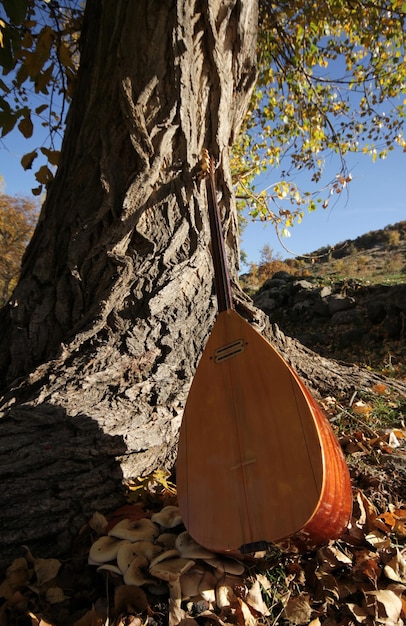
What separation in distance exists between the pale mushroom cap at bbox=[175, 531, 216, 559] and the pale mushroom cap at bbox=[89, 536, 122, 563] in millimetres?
178

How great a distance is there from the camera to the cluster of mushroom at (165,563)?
3.26 feet

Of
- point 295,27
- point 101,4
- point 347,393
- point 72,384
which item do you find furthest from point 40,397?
point 295,27

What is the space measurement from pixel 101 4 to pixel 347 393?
2.88 meters

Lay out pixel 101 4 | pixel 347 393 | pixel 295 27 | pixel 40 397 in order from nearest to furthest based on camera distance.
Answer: pixel 40 397
pixel 347 393
pixel 101 4
pixel 295 27

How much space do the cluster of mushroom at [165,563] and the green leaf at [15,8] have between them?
201cm

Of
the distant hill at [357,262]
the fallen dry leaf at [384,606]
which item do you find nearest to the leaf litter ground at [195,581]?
the fallen dry leaf at [384,606]

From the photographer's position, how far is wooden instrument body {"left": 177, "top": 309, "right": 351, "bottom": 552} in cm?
97

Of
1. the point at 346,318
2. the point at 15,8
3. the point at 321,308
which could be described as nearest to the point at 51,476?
the point at 15,8

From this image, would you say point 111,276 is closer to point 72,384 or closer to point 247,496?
point 72,384

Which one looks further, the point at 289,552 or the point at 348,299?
the point at 348,299

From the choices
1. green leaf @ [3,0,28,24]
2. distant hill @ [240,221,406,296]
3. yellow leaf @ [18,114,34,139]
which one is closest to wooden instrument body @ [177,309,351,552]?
green leaf @ [3,0,28,24]

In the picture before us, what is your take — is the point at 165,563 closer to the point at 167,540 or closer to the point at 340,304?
the point at 167,540

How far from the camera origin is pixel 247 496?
104 centimetres

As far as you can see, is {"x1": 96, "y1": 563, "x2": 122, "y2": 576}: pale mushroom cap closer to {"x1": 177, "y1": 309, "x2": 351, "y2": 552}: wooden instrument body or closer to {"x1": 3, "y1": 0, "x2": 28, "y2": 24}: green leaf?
{"x1": 177, "y1": 309, "x2": 351, "y2": 552}: wooden instrument body
